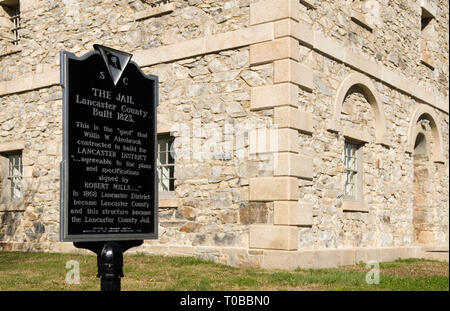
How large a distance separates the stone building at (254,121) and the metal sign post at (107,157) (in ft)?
16.2

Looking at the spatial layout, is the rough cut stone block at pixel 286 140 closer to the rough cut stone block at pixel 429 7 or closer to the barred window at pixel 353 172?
the barred window at pixel 353 172

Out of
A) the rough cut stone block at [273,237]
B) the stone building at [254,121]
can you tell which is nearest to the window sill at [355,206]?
the stone building at [254,121]

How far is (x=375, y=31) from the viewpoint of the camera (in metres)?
15.0

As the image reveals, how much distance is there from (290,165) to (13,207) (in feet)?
24.1

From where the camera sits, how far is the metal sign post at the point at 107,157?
6.21 m

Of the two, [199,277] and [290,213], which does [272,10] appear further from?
[199,277]

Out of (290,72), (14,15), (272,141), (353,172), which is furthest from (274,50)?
(14,15)

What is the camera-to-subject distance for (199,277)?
1026 cm

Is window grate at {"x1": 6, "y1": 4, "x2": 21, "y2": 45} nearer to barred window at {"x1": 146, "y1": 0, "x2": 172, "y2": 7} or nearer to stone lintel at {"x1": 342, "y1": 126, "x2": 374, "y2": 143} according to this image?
barred window at {"x1": 146, "y1": 0, "x2": 172, "y2": 7}

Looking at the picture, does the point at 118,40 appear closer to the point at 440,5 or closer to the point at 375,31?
the point at 375,31

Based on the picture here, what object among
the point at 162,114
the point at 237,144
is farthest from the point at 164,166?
the point at 237,144

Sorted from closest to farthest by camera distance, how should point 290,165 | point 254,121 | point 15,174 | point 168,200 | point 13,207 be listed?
1. point 290,165
2. point 254,121
3. point 168,200
4. point 13,207
5. point 15,174

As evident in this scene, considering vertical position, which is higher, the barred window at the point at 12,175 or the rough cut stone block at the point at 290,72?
the rough cut stone block at the point at 290,72

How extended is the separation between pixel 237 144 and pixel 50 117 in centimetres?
514
